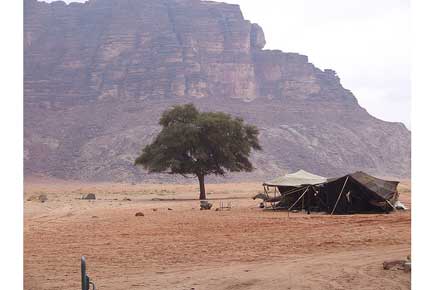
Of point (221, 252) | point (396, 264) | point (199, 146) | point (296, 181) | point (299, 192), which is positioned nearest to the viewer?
point (396, 264)

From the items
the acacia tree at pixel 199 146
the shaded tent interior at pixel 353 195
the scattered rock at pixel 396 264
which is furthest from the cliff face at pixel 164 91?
the scattered rock at pixel 396 264

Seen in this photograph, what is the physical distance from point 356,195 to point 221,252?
11493mm

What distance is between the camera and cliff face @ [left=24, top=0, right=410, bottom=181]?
Answer: 100750 mm

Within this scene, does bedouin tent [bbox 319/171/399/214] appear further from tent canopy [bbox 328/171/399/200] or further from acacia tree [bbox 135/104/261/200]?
acacia tree [bbox 135/104/261/200]

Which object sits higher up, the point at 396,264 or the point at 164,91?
the point at 164,91

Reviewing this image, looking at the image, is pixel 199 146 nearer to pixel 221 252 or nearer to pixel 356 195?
pixel 356 195

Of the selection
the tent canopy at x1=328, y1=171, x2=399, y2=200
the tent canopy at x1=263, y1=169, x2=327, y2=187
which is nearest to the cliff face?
the tent canopy at x1=263, y1=169, x2=327, y2=187

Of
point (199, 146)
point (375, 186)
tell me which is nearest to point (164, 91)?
point (199, 146)

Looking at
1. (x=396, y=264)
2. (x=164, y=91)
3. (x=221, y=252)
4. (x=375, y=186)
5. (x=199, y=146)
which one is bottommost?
(x=221, y=252)

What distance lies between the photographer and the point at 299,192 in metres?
24.7

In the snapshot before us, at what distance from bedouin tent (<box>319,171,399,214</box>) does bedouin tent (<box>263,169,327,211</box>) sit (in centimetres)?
77
